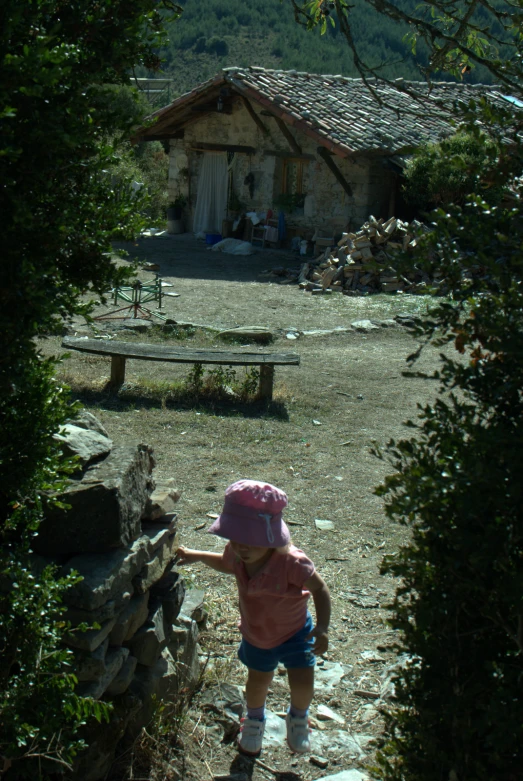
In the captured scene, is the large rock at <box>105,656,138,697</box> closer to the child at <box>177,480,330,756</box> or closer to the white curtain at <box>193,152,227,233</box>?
the child at <box>177,480,330,756</box>

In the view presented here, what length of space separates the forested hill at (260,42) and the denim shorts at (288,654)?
62.0 meters

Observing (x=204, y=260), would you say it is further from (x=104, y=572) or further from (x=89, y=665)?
(x=89, y=665)

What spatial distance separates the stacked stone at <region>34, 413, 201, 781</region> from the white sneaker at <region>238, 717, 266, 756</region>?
33 cm

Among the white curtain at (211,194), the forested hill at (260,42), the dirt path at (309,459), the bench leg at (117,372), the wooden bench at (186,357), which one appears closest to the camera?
the dirt path at (309,459)

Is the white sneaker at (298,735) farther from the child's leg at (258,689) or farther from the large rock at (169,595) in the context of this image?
the large rock at (169,595)

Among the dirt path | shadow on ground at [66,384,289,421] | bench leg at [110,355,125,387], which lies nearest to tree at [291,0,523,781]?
the dirt path

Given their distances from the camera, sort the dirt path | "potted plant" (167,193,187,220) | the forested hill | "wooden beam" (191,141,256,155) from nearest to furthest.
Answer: the dirt path
"wooden beam" (191,141,256,155)
"potted plant" (167,193,187,220)
the forested hill

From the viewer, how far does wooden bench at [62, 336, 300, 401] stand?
8.30m

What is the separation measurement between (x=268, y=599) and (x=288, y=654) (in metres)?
0.25

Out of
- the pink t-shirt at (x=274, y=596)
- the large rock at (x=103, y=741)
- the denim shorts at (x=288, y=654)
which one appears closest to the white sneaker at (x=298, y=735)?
Result: the denim shorts at (x=288, y=654)

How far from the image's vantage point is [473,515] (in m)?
1.80

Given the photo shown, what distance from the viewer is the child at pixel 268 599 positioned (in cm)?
295

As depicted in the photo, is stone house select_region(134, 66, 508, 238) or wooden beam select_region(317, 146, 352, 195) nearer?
stone house select_region(134, 66, 508, 238)

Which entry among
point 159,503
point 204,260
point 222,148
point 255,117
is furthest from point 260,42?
point 159,503
